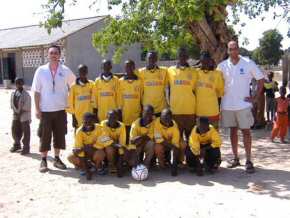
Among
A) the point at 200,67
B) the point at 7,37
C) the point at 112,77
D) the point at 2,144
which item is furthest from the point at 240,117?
the point at 7,37

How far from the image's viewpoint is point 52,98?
7.44 metres

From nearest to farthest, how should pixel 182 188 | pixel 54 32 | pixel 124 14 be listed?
pixel 182 188
pixel 124 14
pixel 54 32

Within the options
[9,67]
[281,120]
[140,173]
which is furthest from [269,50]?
[140,173]

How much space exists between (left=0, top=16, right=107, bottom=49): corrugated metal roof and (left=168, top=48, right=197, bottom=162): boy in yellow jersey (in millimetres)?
23287

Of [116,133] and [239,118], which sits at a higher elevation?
[239,118]

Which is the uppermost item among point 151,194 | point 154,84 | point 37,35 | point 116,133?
point 37,35

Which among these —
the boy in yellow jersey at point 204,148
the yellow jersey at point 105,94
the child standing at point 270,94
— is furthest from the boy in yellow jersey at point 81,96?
the child standing at point 270,94

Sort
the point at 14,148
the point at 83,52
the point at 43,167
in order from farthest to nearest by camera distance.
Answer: the point at 83,52 < the point at 14,148 < the point at 43,167

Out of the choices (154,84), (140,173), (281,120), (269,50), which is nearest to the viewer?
(140,173)

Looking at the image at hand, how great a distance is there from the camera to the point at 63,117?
302 inches

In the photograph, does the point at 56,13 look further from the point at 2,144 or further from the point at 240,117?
the point at 240,117

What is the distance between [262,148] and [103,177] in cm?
363

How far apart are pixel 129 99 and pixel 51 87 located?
4.08 feet

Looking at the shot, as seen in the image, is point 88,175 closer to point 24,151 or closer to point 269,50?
point 24,151
